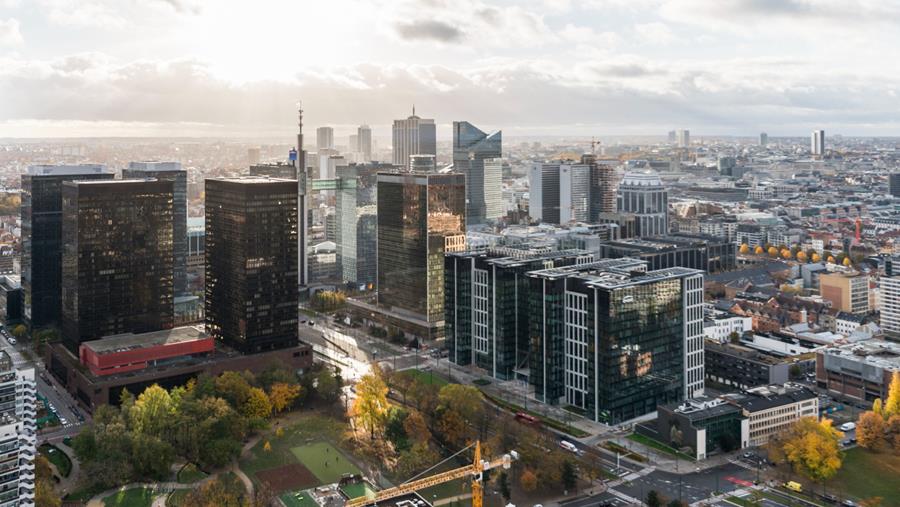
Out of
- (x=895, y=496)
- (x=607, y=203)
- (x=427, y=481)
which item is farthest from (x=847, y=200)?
(x=427, y=481)

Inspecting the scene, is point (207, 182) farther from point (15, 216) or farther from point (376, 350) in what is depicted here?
point (15, 216)

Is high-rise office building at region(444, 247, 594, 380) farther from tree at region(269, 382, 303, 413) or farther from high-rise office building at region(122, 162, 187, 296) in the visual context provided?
high-rise office building at region(122, 162, 187, 296)

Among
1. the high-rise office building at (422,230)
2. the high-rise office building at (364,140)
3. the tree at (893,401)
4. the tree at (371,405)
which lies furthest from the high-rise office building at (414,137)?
the tree at (893,401)

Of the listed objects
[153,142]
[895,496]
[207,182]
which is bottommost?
[895,496]

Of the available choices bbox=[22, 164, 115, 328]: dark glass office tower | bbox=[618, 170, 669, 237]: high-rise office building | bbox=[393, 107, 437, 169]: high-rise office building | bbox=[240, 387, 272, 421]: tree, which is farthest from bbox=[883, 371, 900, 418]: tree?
bbox=[393, 107, 437, 169]: high-rise office building

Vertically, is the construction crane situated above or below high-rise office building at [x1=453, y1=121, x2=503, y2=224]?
below

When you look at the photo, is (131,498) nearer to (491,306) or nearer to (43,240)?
(491,306)

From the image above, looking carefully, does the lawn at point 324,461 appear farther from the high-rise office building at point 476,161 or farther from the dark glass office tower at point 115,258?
the high-rise office building at point 476,161
